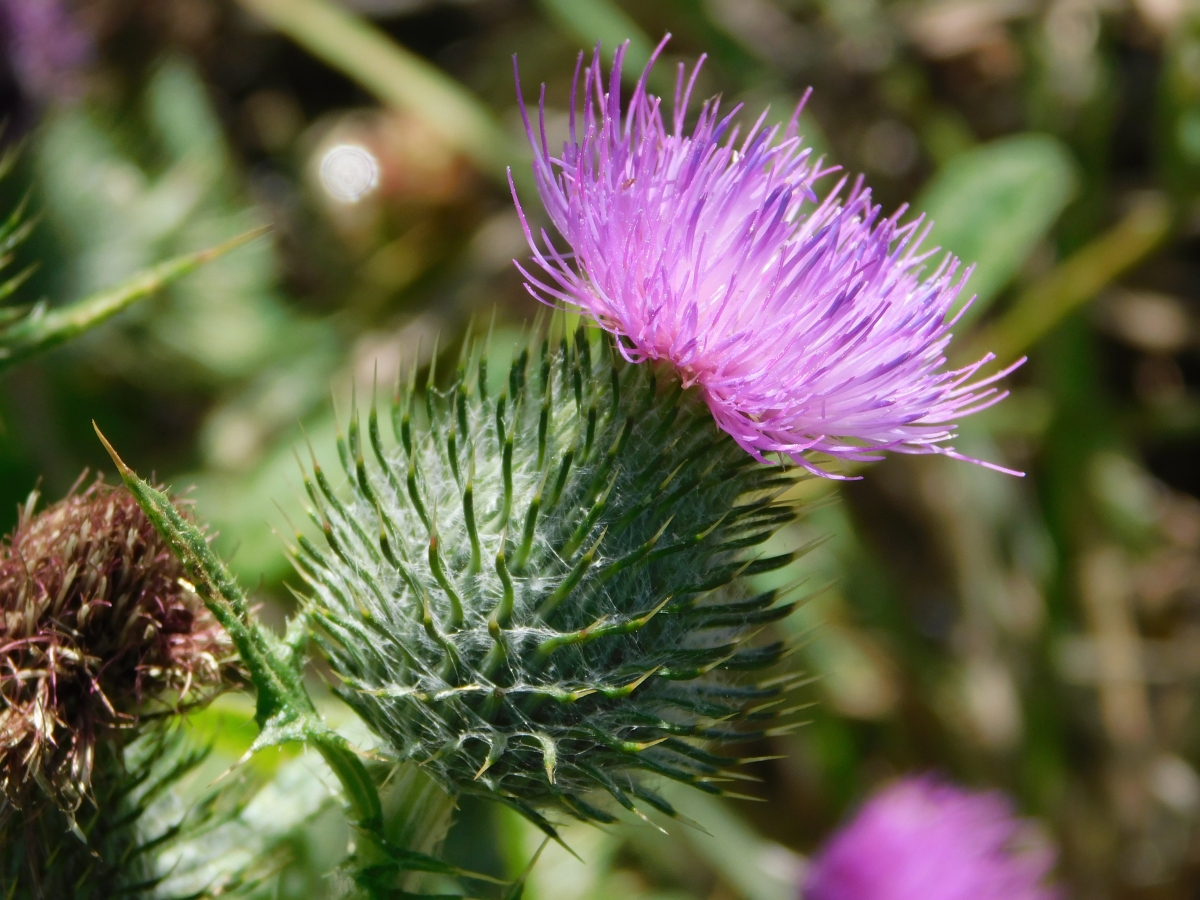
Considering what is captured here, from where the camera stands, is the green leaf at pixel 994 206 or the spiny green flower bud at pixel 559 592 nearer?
the spiny green flower bud at pixel 559 592

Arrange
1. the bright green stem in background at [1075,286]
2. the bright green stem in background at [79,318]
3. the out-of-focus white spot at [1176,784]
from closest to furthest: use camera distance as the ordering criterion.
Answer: the bright green stem in background at [79,318] → the bright green stem in background at [1075,286] → the out-of-focus white spot at [1176,784]

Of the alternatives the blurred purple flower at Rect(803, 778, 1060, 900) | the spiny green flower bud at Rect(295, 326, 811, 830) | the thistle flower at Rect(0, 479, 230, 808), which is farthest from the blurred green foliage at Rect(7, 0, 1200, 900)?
the spiny green flower bud at Rect(295, 326, 811, 830)

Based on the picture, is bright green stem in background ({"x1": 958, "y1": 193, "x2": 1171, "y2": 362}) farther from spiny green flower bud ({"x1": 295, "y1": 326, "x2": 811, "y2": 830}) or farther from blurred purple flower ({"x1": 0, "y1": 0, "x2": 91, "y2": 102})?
blurred purple flower ({"x1": 0, "y1": 0, "x2": 91, "y2": 102})

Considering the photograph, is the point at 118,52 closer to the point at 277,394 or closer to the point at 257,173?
the point at 257,173

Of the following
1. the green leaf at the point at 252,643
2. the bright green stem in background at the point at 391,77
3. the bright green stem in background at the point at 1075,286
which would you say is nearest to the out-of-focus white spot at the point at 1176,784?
the bright green stem in background at the point at 1075,286

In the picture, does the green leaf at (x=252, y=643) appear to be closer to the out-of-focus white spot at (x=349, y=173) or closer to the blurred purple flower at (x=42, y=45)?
the blurred purple flower at (x=42, y=45)

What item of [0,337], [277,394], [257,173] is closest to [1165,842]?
[277,394]
